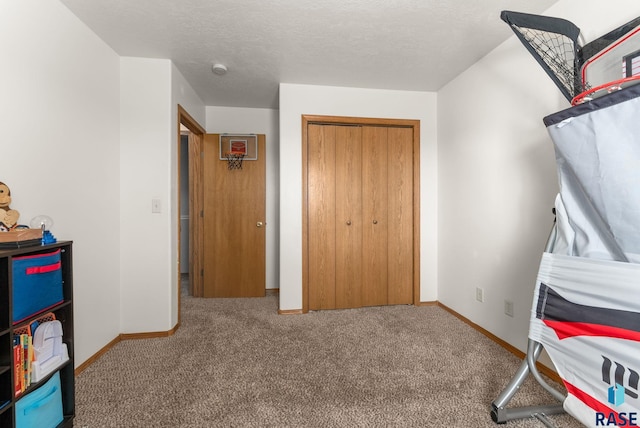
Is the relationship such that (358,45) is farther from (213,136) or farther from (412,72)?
(213,136)

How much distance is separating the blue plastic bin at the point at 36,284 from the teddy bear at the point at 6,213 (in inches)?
7.6

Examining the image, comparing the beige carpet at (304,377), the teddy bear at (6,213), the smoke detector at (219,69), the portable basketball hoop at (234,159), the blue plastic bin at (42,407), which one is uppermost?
the smoke detector at (219,69)

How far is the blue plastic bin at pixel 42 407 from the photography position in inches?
44.7

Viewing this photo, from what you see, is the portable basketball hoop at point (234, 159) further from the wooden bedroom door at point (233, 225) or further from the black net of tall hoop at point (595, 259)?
the black net of tall hoop at point (595, 259)

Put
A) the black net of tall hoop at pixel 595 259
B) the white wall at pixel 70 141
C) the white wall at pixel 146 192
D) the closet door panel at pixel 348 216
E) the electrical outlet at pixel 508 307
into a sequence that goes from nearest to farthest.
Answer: the black net of tall hoop at pixel 595 259 → the white wall at pixel 70 141 → the electrical outlet at pixel 508 307 → the white wall at pixel 146 192 → the closet door panel at pixel 348 216

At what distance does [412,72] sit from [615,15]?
55.4 inches

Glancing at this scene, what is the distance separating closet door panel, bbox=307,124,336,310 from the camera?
297 cm

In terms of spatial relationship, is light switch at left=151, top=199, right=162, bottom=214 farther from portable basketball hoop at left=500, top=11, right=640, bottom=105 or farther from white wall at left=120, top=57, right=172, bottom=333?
portable basketball hoop at left=500, top=11, right=640, bottom=105

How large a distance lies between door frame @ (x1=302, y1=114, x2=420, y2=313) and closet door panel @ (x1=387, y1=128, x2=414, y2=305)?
43 millimetres

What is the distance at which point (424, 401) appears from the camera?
1.56 meters

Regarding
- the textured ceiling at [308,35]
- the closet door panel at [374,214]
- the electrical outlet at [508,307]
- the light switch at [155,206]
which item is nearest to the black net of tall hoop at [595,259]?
the textured ceiling at [308,35]

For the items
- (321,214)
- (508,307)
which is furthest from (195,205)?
(508,307)

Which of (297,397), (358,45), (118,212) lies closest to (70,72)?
(118,212)

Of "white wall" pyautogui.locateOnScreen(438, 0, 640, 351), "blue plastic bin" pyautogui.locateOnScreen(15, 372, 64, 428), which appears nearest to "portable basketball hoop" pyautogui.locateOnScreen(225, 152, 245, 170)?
"white wall" pyautogui.locateOnScreen(438, 0, 640, 351)
